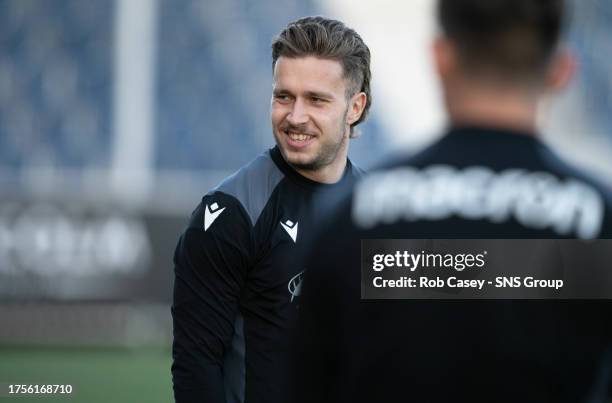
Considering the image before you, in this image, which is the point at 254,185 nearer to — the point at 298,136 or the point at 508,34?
the point at 298,136

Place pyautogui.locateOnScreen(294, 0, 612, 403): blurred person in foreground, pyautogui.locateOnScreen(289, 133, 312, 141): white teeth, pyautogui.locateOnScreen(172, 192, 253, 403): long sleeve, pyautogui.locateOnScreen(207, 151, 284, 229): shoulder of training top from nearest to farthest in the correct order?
1. pyautogui.locateOnScreen(294, 0, 612, 403): blurred person in foreground
2. pyautogui.locateOnScreen(172, 192, 253, 403): long sleeve
3. pyautogui.locateOnScreen(207, 151, 284, 229): shoulder of training top
4. pyautogui.locateOnScreen(289, 133, 312, 141): white teeth

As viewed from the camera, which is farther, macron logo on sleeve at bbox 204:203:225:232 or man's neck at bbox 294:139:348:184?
man's neck at bbox 294:139:348:184

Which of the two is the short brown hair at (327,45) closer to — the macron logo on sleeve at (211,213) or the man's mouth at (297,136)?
the man's mouth at (297,136)

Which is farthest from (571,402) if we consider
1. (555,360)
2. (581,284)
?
(581,284)

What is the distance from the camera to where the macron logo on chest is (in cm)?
238

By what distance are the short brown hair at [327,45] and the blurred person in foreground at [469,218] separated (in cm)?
114

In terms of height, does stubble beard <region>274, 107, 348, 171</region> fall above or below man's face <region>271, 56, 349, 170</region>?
below

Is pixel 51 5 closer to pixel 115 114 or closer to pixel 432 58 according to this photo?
pixel 115 114

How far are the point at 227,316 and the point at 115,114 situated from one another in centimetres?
729

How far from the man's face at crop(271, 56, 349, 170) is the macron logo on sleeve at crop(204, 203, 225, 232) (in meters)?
0.25

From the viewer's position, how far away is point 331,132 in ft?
8.21

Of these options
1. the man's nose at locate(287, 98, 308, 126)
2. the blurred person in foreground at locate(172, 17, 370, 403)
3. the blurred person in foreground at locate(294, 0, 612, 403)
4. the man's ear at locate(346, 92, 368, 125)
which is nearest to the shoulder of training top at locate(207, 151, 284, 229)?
the blurred person in foreground at locate(172, 17, 370, 403)

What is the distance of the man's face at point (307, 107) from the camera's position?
2.42m

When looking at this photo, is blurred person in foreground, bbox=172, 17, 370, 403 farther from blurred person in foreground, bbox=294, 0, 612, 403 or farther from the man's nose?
blurred person in foreground, bbox=294, 0, 612, 403
